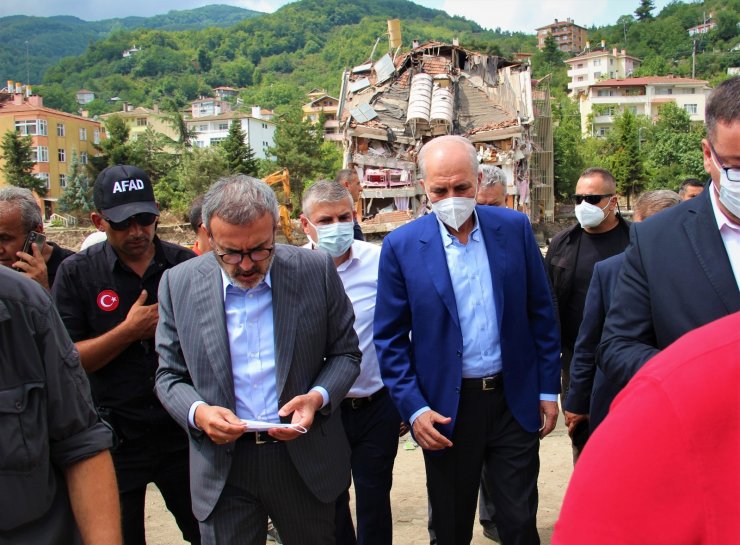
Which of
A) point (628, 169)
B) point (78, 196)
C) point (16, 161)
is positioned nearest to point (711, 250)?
point (628, 169)

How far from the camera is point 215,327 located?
2965 mm

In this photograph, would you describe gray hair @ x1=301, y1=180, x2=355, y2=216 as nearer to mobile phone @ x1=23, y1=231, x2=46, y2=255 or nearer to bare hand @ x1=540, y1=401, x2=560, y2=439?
mobile phone @ x1=23, y1=231, x2=46, y2=255

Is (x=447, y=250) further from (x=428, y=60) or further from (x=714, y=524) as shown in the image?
(x=428, y=60)

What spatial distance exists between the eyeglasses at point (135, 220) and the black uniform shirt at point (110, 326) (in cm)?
18

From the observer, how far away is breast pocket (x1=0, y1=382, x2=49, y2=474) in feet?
6.16

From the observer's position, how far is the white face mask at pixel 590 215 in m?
5.09

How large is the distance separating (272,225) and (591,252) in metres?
2.95

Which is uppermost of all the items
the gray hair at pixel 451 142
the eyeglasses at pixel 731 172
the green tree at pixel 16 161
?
the green tree at pixel 16 161

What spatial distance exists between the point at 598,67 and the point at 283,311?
12999 centimetres

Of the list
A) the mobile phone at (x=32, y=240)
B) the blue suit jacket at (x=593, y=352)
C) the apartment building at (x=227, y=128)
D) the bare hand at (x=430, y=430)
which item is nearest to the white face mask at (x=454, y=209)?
the blue suit jacket at (x=593, y=352)

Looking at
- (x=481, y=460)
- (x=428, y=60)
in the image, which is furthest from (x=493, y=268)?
(x=428, y=60)

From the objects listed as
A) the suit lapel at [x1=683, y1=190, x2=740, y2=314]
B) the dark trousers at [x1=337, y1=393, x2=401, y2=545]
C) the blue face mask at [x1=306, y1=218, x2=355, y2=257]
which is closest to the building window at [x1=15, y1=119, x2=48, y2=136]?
the blue face mask at [x1=306, y1=218, x2=355, y2=257]

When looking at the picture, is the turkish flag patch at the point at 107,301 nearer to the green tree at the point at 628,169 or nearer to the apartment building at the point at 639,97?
the green tree at the point at 628,169

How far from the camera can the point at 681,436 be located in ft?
3.28
